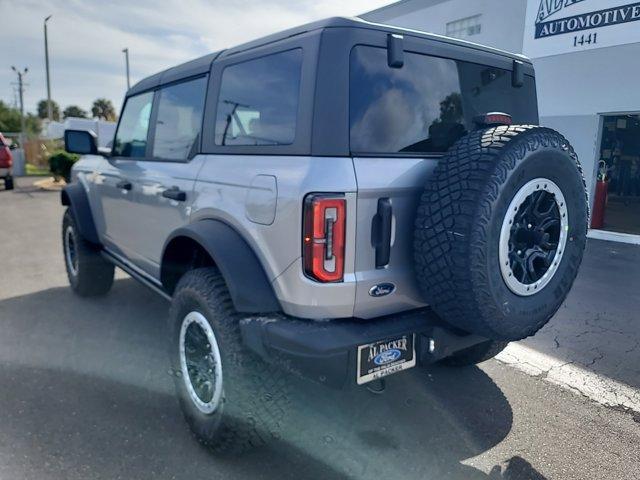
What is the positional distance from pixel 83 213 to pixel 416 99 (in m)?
3.50

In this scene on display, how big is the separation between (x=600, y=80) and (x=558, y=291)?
814 centimetres

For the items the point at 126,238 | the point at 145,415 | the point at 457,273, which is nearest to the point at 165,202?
the point at 126,238

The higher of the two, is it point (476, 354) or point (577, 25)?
point (577, 25)

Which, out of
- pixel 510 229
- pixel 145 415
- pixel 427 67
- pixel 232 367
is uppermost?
pixel 427 67

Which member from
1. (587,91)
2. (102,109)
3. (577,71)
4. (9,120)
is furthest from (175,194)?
(102,109)

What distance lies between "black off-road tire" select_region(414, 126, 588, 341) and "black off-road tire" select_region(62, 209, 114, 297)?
12.2ft

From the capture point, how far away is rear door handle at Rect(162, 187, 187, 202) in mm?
2881

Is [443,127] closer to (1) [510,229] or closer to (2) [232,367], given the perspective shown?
(1) [510,229]

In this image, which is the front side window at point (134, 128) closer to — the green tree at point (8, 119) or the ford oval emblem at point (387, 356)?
the ford oval emblem at point (387, 356)

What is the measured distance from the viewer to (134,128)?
13.1 ft

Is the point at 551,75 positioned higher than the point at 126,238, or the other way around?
the point at 551,75

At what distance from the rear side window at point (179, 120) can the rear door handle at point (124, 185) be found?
0.35 meters

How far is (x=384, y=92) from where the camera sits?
228 centimetres

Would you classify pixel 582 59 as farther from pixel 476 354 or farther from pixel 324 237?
pixel 324 237
